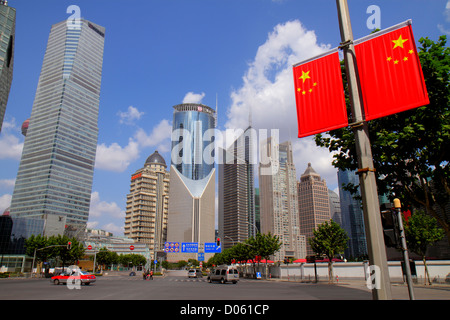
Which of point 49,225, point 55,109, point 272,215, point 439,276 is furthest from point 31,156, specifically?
point 439,276

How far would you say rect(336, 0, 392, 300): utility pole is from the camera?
4.81 metres

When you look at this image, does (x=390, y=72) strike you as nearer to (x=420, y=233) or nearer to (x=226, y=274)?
(x=226, y=274)

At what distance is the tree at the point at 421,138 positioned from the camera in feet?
37.8

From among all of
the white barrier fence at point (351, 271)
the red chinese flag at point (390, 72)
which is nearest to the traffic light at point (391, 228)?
the red chinese flag at point (390, 72)

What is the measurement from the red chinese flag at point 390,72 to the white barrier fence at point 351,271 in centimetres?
3014

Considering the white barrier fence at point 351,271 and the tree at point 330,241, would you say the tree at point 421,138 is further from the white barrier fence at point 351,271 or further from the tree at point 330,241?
the tree at point 330,241

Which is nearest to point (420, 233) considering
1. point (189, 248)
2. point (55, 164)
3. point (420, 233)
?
point (420, 233)

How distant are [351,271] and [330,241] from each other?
670 centimetres

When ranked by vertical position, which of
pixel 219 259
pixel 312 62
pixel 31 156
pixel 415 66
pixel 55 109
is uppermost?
pixel 55 109

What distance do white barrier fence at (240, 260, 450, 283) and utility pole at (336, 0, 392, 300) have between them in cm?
3025

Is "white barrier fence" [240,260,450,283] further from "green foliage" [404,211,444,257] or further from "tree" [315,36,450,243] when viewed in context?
"tree" [315,36,450,243]

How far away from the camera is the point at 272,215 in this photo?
200 meters

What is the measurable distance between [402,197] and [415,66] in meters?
10.9
